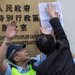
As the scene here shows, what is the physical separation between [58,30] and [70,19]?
1.51 ft

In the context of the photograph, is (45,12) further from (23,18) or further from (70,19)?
(70,19)

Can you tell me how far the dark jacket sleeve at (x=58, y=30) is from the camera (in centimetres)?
189

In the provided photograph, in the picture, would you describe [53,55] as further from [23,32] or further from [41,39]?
[23,32]

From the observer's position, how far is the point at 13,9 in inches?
86.7

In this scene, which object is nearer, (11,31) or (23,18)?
(11,31)

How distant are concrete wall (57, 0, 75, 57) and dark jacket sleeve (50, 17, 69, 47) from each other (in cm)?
37

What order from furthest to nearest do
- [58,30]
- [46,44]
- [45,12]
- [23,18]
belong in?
1. [23,18]
2. [45,12]
3. [58,30]
4. [46,44]

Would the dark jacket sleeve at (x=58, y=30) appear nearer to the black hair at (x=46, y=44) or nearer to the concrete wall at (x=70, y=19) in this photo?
the black hair at (x=46, y=44)

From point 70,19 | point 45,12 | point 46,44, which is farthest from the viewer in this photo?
point 70,19

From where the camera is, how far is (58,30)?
6.29ft

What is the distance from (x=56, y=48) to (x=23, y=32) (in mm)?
471

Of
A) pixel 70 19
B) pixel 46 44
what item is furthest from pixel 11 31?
pixel 70 19

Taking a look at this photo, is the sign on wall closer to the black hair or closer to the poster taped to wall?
the poster taped to wall

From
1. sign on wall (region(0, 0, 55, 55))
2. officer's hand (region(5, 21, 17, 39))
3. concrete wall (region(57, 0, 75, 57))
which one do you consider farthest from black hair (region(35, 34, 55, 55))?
concrete wall (region(57, 0, 75, 57))
